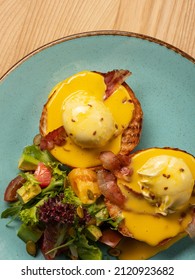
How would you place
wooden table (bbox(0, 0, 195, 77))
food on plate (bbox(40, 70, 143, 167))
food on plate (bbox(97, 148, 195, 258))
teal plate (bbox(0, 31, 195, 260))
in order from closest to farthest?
food on plate (bbox(97, 148, 195, 258)), food on plate (bbox(40, 70, 143, 167)), teal plate (bbox(0, 31, 195, 260)), wooden table (bbox(0, 0, 195, 77))

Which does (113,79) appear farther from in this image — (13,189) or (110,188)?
(13,189)

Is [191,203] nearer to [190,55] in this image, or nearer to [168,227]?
[168,227]

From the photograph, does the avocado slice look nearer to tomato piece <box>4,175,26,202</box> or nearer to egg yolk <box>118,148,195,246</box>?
tomato piece <box>4,175,26,202</box>

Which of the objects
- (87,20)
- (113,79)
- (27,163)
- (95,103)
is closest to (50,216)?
(27,163)

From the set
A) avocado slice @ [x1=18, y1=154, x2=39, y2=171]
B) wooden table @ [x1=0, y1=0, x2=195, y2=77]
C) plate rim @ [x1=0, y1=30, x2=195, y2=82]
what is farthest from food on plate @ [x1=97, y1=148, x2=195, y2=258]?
wooden table @ [x1=0, y1=0, x2=195, y2=77]

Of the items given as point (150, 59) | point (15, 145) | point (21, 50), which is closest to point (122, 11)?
point (150, 59)
